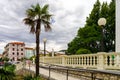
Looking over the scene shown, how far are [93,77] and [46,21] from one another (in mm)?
13950

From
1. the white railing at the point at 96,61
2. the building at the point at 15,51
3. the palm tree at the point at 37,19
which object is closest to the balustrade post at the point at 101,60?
the white railing at the point at 96,61

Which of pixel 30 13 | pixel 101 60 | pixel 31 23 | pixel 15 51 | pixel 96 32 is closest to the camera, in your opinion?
pixel 101 60

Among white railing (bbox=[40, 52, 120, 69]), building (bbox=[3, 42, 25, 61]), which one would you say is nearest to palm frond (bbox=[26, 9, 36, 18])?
white railing (bbox=[40, 52, 120, 69])

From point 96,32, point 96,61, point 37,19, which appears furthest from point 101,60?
point 96,32

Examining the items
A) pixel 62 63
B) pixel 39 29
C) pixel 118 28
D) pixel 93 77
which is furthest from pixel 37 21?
pixel 93 77

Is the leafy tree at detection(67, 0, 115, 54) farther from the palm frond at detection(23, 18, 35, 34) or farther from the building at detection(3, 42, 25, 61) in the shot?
the building at detection(3, 42, 25, 61)

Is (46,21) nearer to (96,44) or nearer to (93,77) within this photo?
(93,77)

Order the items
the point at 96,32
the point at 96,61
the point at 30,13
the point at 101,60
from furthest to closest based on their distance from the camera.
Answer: the point at 96,32, the point at 30,13, the point at 96,61, the point at 101,60

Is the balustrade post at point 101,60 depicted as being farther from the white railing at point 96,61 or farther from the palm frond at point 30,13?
the palm frond at point 30,13

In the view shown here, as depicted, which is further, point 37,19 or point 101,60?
point 37,19

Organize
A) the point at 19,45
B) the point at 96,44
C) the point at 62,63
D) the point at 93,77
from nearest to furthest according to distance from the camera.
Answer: the point at 93,77
the point at 62,63
the point at 96,44
the point at 19,45

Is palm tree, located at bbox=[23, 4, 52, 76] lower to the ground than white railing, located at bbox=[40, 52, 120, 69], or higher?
higher

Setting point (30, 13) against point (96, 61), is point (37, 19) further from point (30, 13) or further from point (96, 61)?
point (96, 61)

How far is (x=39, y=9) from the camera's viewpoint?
22.4 meters
